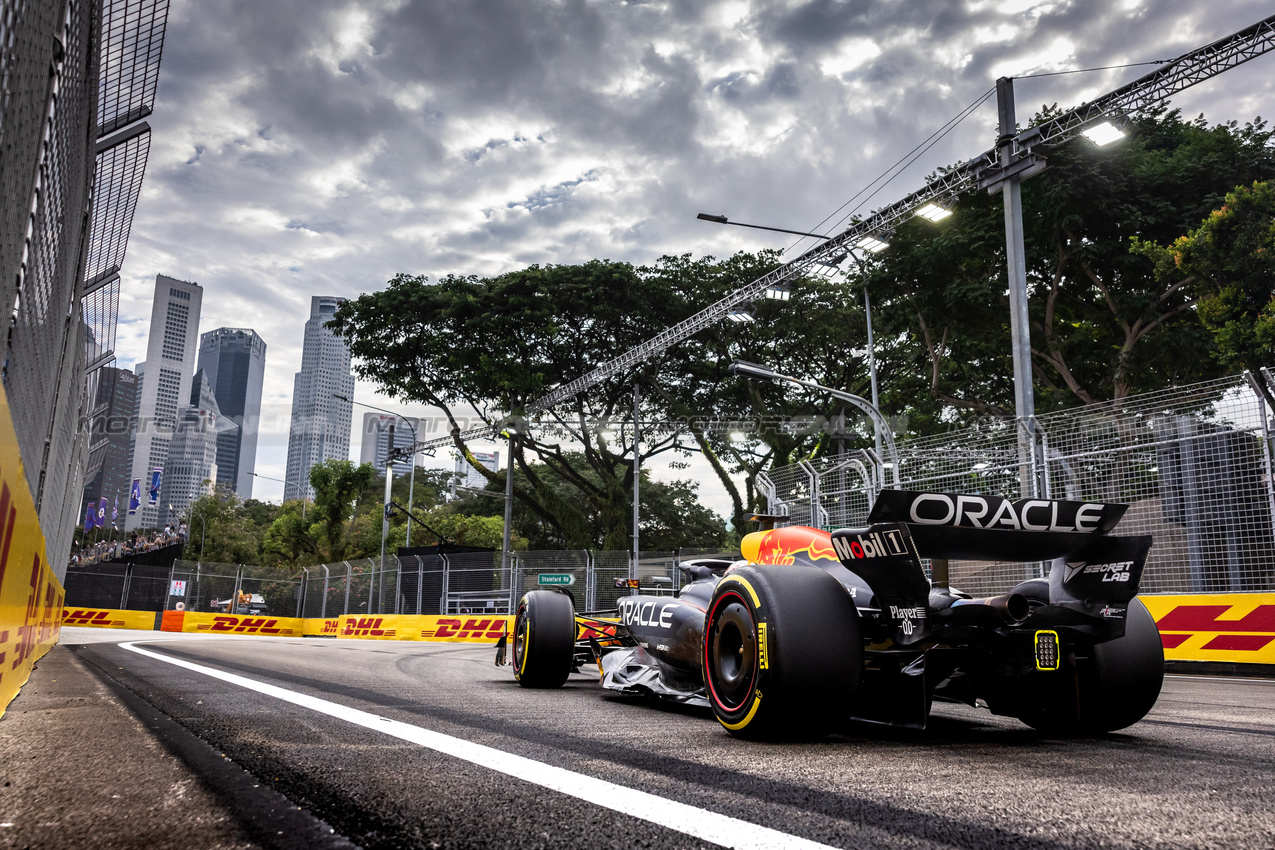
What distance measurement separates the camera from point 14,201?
292cm

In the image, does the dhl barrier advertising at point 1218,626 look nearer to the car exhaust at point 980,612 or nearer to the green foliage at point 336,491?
the car exhaust at point 980,612

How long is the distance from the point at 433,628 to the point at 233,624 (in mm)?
8899

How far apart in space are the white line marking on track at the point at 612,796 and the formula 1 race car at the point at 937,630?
3.58 ft

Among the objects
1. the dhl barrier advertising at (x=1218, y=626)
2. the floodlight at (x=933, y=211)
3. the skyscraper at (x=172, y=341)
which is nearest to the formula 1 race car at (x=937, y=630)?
the dhl barrier advertising at (x=1218, y=626)

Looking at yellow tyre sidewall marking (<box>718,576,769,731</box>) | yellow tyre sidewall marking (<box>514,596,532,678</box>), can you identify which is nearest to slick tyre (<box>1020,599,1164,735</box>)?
yellow tyre sidewall marking (<box>718,576,769,731</box>)

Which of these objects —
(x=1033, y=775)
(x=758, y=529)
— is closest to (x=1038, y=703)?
(x=1033, y=775)

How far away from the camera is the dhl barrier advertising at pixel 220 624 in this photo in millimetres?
25594

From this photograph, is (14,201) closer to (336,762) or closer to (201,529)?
(336,762)

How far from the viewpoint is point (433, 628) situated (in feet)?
69.5

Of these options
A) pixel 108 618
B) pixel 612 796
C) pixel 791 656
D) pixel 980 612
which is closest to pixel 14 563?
pixel 612 796

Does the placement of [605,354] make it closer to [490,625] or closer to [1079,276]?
[490,625]

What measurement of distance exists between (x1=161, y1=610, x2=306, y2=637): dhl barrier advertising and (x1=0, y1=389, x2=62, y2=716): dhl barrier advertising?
75.4 ft

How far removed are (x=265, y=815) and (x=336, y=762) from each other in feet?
2.11

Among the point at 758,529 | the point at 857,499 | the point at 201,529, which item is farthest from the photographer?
the point at 201,529
